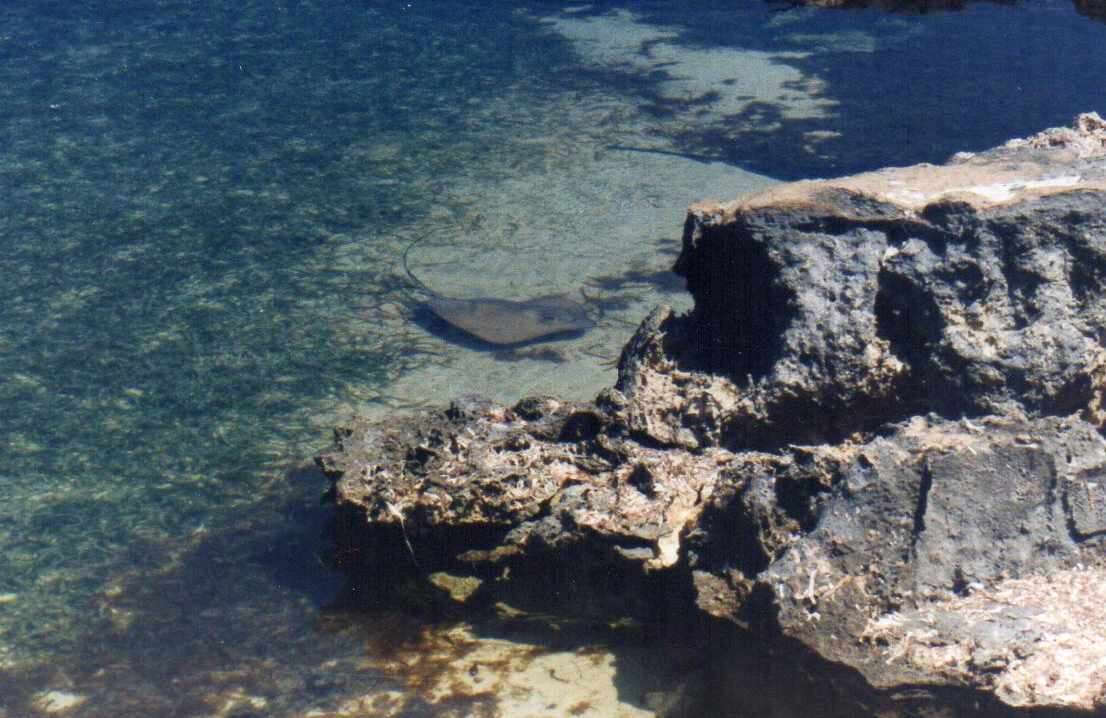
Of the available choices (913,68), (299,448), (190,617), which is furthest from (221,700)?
(913,68)

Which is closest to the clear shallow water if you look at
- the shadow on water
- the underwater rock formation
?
the shadow on water

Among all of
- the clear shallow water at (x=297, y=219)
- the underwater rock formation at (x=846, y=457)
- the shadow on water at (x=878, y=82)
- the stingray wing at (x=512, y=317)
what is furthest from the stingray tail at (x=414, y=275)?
the underwater rock formation at (x=846, y=457)

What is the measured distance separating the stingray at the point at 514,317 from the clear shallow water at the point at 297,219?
130 millimetres

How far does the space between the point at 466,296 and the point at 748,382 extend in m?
2.90

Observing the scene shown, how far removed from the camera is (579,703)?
3.14 meters

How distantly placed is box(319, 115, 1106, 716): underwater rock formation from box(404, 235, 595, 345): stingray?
6.02 feet

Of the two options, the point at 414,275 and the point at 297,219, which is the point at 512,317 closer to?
the point at 414,275

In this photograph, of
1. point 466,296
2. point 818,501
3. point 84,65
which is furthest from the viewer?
point 84,65

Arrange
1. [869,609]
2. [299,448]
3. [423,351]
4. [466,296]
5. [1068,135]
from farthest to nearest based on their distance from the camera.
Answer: [466,296] → [423,351] → [299,448] → [1068,135] → [869,609]

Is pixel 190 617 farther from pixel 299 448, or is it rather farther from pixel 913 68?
pixel 913 68

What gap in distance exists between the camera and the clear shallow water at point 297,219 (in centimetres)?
382

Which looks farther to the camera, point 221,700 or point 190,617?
point 190,617

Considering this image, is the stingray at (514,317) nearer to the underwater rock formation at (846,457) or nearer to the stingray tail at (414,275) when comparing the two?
the stingray tail at (414,275)

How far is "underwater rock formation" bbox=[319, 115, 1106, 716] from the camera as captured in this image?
8.68ft
